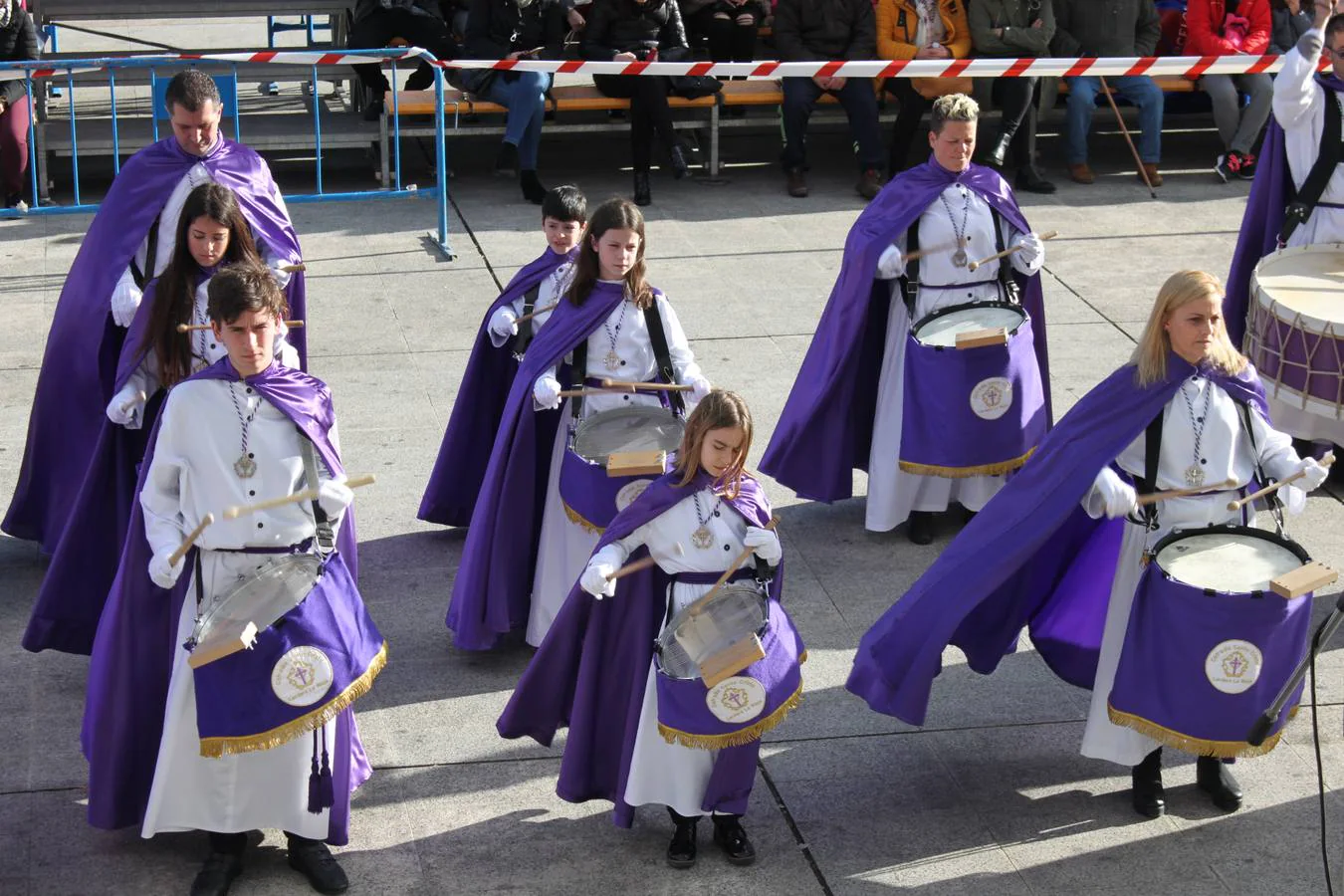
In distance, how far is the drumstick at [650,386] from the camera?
22.3 feet

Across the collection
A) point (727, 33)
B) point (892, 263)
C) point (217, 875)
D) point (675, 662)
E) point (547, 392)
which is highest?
point (727, 33)

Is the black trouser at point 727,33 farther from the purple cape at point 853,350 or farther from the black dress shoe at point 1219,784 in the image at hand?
the black dress shoe at point 1219,784

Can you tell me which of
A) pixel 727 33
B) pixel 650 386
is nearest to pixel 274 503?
pixel 650 386

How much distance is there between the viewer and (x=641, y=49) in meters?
13.2

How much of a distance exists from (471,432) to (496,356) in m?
0.34

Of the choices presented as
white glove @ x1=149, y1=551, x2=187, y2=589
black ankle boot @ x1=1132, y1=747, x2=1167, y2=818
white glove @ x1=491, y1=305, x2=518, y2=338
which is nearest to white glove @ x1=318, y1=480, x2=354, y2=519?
→ white glove @ x1=149, y1=551, x2=187, y2=589

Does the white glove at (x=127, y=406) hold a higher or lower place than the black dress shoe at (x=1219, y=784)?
higher

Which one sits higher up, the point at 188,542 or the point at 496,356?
the point at 188,542

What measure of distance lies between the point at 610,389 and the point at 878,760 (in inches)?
64.0

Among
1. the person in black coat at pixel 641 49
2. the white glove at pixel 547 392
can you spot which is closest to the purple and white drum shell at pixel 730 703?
the white glove at pixel 547 392

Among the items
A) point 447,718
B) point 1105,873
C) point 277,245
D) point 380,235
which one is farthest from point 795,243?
point 1105,873

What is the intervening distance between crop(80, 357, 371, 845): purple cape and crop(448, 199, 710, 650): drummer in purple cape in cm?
140

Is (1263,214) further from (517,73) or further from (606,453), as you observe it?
(517,73)

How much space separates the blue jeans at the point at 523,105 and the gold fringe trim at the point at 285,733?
316 inches
